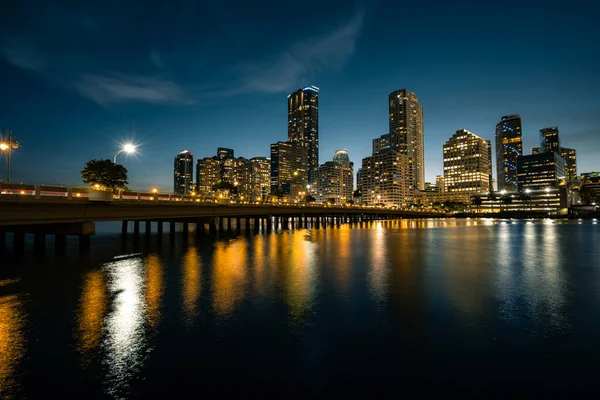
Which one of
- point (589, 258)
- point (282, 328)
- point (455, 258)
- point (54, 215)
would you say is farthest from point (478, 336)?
point (54, 215)

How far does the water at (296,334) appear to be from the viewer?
9594 millimetres

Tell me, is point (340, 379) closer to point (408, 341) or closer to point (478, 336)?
point (408, 341)

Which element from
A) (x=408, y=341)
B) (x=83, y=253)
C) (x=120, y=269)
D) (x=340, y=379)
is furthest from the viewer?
(x=83, y=253)

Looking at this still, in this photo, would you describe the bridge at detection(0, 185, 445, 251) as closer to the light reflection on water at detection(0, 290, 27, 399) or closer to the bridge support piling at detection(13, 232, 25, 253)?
the bridge support piling at detection(13, 232, 25, 253)

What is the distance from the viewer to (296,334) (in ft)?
44.2

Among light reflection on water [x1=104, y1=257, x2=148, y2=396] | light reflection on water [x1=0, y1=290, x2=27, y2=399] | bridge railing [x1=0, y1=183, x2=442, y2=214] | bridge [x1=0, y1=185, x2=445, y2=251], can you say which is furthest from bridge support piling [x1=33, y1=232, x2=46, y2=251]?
light reflection on water [x1=0, y1=290, x2=27, y2=399]

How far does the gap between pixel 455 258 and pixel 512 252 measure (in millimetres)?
11451

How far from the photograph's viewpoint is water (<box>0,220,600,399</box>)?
9.59 meters

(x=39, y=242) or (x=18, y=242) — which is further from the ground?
(x=18, y=242)

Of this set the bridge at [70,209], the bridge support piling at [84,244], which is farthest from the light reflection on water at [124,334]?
the bridge support piling at [84,244]

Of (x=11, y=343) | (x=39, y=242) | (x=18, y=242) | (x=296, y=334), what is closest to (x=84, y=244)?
(x=39, y=242)

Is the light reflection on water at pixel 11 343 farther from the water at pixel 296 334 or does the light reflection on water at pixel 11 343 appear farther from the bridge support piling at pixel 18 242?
the bridge support piling at pixel 18 242

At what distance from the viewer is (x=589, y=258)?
35.5 meters

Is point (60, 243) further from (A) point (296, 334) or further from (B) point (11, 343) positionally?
(A) point (296, 334)
